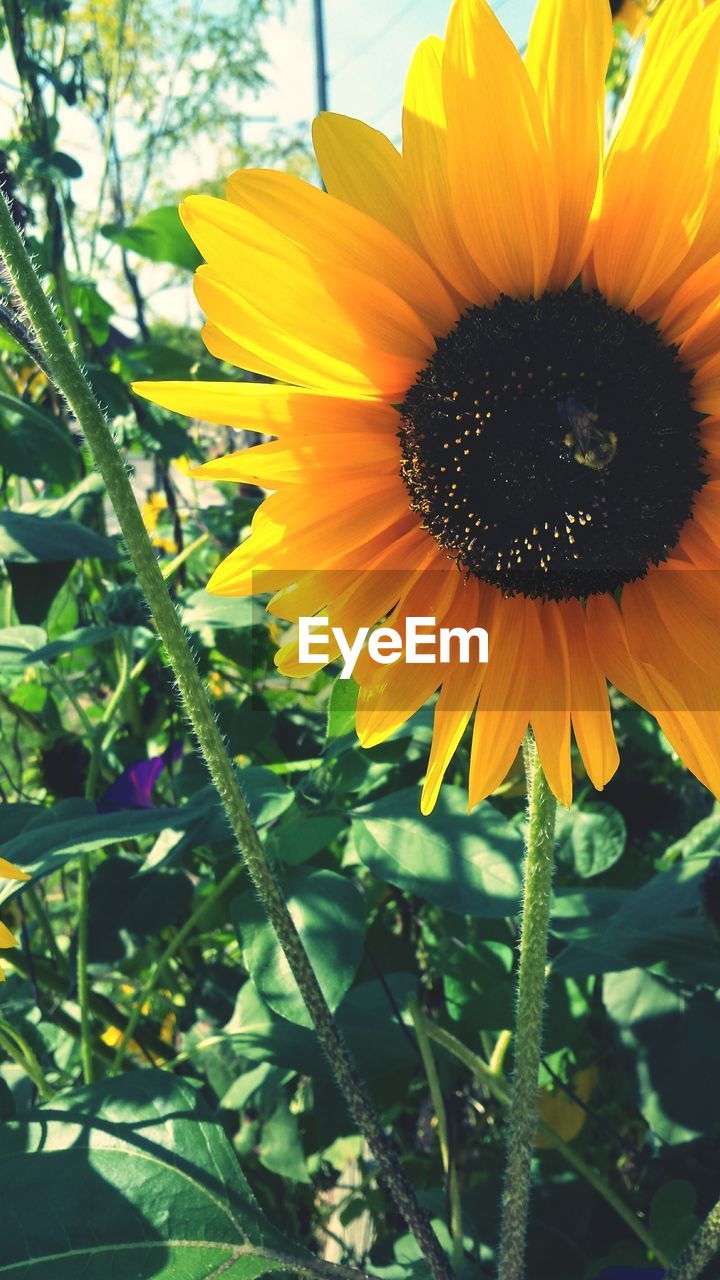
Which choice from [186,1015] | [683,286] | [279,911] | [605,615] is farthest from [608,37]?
[186,1015]

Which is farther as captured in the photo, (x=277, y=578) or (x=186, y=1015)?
(x=186, y=1015)

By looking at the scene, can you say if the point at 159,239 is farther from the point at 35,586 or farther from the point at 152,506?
the point at 152,506

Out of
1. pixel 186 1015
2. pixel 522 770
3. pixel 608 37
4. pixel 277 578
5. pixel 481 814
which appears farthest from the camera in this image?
pixel 186 1015

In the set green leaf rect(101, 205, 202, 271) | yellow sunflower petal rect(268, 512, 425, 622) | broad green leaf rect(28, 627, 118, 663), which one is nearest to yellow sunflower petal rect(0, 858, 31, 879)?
yellow sunflower petal rect(268, 512, 425, 622)

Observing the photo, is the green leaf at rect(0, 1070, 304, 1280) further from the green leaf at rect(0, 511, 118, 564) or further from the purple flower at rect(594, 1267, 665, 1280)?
the green leaf at rect(0, 511, 118, 564)

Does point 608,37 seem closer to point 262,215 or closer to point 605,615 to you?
point 262,215

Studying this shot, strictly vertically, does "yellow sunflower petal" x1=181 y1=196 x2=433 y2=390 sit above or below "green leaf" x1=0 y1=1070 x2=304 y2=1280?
above
